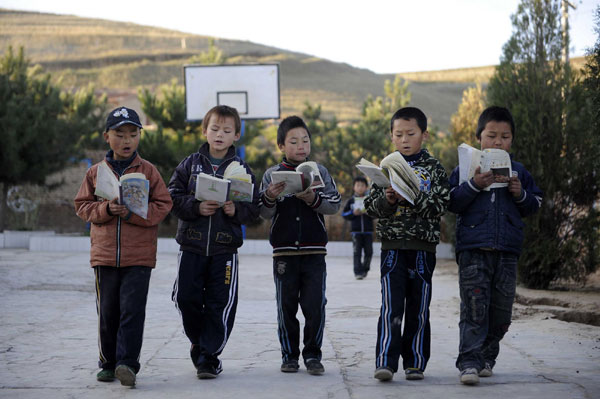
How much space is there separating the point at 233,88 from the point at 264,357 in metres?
14.0

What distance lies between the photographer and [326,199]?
4441 millimetres

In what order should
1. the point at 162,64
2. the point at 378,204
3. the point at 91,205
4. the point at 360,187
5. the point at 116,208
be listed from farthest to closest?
the point at 162,64 → the point at 360,187 → the point at 378,204 → the point at 91,205 → the point at 116,208

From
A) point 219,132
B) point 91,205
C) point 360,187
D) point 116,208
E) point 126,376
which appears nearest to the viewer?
point 126,376

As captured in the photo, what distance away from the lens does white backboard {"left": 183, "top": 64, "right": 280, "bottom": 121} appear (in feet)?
59.7

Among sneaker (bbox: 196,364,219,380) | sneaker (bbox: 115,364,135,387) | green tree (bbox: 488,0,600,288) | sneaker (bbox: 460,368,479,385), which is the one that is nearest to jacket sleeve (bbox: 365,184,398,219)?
sneaker (bbox: 460,368,479,385)

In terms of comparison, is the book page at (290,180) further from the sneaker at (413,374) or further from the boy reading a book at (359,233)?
the boy reading a book at (359,233)

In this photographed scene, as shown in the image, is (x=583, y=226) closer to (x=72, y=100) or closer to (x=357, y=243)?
(x=357, y=243)

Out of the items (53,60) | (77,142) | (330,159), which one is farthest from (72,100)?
(53,60)

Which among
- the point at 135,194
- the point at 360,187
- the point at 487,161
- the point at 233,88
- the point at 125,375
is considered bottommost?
the point at 125,375

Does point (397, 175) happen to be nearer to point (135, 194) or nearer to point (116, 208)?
point (135, 194)

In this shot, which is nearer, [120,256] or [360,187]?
[120,256]

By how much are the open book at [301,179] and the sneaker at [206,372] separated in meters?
1.05

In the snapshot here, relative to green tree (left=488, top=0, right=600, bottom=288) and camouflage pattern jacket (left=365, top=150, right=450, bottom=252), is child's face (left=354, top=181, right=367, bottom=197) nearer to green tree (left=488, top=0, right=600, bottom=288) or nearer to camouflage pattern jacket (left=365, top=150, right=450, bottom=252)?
green tree (left=488, top=0, right=600, bottom=288)

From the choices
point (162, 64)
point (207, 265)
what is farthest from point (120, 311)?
point (162, 64)
